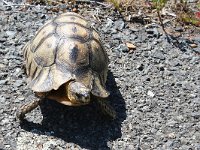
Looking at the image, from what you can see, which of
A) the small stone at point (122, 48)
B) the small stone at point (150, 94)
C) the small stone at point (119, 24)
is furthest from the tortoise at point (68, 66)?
the small stone at point (119, 24)

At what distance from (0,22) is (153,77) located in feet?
6.74

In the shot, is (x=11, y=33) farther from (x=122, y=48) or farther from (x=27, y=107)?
(x=27, y=107)

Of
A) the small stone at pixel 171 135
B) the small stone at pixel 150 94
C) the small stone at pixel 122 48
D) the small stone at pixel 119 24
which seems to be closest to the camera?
the small stone at pixel 171 135

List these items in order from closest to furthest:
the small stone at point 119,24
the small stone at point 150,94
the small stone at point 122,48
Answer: the small stone at point 150,94 < the small stone at point 122,48 < the small stone at point 119,24

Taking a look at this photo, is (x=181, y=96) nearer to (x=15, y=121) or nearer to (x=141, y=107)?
(x=141, y=107)

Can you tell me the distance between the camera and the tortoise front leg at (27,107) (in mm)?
4695

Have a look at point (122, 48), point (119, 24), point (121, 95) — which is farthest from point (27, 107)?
point (119, 24)

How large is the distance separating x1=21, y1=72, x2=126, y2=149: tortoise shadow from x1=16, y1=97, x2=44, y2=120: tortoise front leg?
3.6 inches

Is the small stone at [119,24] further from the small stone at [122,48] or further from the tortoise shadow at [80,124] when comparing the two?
the tortoise shadow at [80,124]

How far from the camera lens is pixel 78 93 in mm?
4410

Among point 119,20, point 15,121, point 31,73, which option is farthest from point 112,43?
point 15,121

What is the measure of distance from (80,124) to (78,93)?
1.72 ft

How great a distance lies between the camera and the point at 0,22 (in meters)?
6.14

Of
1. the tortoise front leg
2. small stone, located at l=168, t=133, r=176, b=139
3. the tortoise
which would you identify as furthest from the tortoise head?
small stone, located at l=168, t=133, r=176, b=139
